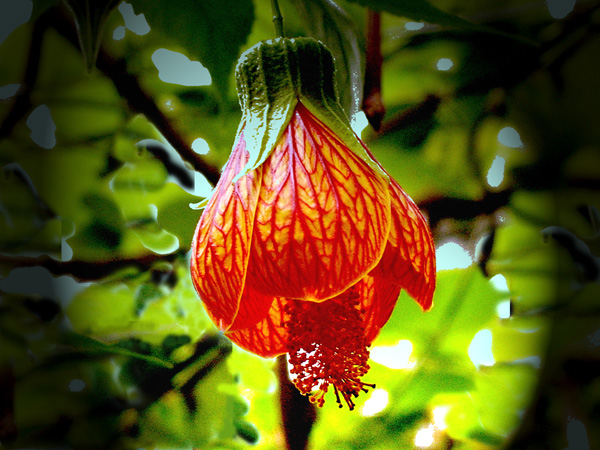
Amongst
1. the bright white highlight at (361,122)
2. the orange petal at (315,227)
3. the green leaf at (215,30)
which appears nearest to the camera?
the orange petal at (315,227)

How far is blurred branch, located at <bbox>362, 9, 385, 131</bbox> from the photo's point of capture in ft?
1.40

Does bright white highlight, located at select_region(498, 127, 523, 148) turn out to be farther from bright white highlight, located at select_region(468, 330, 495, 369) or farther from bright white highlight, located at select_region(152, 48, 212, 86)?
bright white highlight, located at select_region(152, 48, 212, 86)

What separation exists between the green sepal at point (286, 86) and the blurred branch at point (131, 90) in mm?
225

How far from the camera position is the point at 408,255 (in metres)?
0.22

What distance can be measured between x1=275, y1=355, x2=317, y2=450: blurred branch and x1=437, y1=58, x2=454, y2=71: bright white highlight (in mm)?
377

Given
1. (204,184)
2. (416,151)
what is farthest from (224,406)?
(416,151)

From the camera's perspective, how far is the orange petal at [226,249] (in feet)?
0.70

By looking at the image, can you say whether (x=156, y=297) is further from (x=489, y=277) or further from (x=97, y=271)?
(x=489, y=277)

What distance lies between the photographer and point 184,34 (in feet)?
1.15

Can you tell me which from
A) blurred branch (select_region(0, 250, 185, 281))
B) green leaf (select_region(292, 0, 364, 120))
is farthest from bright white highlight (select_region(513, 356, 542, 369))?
blurred branch (select_region(0, 250, 185, 281))

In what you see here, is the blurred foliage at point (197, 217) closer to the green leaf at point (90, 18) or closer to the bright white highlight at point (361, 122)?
the bright white highlight at point (361, 122)

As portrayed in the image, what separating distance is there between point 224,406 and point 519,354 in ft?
1.09

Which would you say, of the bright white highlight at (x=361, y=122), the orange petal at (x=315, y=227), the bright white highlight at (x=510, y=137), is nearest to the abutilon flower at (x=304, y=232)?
the orange petal at (x=315, y=227)

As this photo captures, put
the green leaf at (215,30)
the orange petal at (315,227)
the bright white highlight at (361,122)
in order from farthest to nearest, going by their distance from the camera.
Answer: the bright white highlight at (361,122), the green leaf at (215,30), the orange petal at (315,227)
